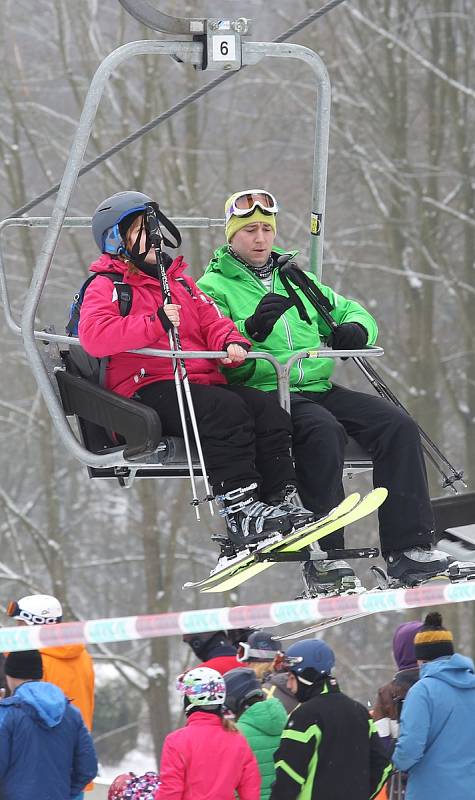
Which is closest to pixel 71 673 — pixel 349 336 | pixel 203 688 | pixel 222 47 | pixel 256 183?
pixel 203 688

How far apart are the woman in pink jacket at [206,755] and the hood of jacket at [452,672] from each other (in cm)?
75

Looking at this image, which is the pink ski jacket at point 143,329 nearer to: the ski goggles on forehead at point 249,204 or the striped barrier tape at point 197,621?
the ski goggles on forehead at point 249,204

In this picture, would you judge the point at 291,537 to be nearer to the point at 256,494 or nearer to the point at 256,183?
the point at 256,494

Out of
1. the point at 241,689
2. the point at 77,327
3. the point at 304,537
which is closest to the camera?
the point at 304,537

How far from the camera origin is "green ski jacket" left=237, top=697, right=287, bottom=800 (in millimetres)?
5191

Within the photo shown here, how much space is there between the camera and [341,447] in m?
4.80

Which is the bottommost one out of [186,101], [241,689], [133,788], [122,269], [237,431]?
[133,788]

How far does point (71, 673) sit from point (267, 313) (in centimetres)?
186

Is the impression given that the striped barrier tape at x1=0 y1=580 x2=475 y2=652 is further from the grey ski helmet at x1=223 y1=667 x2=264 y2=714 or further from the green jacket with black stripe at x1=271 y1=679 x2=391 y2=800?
the grey ski helmet at x1=223 y1=667 x2=264 y2=714

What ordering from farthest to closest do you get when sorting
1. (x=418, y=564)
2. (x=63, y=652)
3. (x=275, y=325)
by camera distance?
(x=63, y=652)
(x=275, y=325)
(x=418, y=564)

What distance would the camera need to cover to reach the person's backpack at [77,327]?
4.67 meters

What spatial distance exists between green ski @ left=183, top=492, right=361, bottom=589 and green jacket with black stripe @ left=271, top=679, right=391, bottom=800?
614 mm

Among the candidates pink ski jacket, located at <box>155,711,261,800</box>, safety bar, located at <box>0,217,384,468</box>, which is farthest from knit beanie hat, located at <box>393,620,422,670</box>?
safety bar, located at <box>0,217,384,468</box>

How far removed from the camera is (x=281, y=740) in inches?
187
